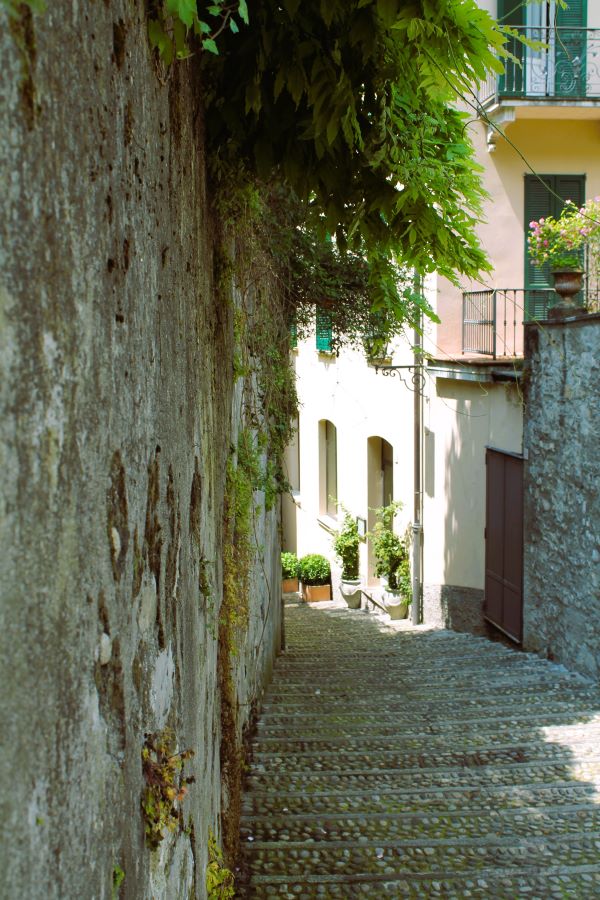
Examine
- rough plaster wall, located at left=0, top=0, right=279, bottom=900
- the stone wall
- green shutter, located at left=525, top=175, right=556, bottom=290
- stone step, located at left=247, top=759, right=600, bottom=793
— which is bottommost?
the stone wall

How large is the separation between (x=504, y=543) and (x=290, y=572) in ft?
25.6

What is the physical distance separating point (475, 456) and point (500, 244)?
308cm

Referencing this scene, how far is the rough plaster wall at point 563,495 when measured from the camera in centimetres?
850

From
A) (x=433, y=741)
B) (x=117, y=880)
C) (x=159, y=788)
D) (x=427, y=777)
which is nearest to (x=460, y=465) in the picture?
(x=433, y=741)

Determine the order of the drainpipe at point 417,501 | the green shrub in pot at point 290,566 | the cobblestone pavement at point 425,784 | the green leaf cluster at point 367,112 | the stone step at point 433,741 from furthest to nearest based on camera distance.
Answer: the green shrub in pot at point 290,566
the drainpipe at point 417,501
the stone step at point 433,741
the cobblestone pavement at point 425,784
the green leaf cluster at point 367,112

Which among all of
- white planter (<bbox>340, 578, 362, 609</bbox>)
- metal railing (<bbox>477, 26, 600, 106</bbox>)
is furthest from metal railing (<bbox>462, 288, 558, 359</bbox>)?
white planter (<bbox>340, 578, 362, 609</bbox>)

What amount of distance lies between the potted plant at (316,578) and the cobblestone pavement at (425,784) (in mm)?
8076

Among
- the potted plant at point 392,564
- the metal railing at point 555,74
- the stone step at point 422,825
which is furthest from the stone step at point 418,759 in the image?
the metal railing at point 555,74

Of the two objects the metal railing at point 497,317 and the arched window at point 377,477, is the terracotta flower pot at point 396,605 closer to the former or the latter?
the arched window at point 377,477

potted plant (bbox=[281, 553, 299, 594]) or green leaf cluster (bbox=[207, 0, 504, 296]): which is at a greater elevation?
green leaf cluster (bbox=[207, 0, 504, 296])

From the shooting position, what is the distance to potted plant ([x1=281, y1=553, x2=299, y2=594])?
59.4ft

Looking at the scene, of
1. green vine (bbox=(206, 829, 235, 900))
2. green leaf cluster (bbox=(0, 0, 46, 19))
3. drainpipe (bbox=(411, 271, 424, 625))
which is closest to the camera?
green leaf cluster (bbox=(0, 0, 46, 19))

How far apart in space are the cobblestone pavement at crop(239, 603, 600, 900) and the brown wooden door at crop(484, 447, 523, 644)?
1.43 m

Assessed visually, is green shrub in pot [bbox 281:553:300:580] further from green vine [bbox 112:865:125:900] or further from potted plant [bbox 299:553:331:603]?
green vine [bbox 112:865:125:900]
